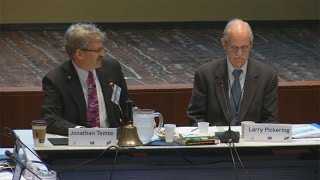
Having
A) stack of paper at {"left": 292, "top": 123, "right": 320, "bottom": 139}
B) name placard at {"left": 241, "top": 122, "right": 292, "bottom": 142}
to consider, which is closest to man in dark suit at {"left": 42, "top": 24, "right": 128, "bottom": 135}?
name placard at {"left": 241, "top": 122, "right": 292, "bottom": 142}

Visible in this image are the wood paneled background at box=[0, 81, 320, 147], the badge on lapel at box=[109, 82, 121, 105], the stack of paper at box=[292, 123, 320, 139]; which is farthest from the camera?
the wood paneled background at box=[0, 81, 320, 147]

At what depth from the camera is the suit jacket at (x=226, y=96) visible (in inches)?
175

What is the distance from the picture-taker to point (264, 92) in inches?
179

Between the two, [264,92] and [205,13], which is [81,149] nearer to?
[264,92]

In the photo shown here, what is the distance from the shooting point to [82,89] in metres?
4.30

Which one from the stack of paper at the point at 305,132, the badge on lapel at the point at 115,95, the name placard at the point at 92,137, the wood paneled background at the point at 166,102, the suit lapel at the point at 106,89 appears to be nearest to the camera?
the name placard at the point at 92,137

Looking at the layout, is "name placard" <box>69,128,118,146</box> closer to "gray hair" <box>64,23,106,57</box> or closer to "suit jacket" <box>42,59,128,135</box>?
"suit jacket" <box>42,59,128,135</box>

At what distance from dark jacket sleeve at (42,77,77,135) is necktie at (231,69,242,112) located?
0.99 m

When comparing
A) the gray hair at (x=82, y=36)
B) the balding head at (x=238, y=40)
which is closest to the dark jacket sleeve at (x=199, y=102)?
the balding head at (x=238, y=40)

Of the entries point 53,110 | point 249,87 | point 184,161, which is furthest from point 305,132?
point 53,110

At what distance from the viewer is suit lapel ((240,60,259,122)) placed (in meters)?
4.41

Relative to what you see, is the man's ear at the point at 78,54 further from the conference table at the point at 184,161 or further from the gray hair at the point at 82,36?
the conference table at the point at 184,161

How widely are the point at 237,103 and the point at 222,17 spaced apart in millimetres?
6664

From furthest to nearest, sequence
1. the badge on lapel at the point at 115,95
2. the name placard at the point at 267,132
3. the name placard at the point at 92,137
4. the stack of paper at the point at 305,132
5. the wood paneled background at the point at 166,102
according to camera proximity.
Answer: the wood paneled background at the point at 166,102 < the badge on lapel at the point at 115,95 < the stack of paper at the point at 305,132 < the name placard at the point at 267,132 < the name placard at the point at 92,137
